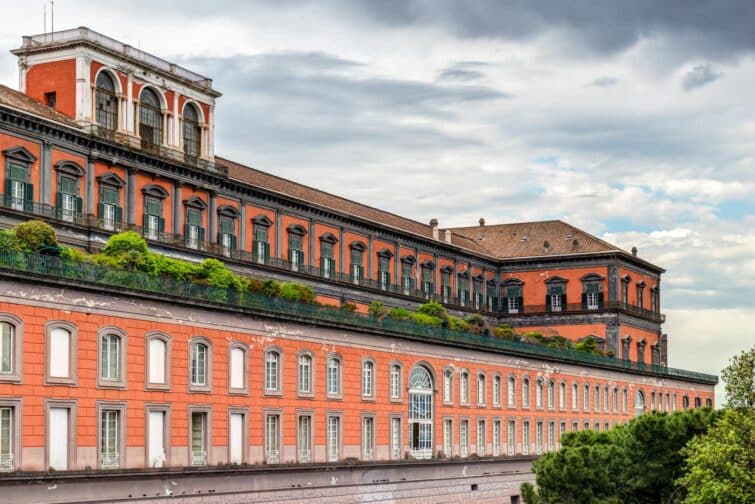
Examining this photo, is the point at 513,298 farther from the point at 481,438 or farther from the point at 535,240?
the point at 481,438

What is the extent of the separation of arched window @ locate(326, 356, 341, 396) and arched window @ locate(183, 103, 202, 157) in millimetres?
16775

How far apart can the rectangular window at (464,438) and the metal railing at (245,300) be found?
15.2 ft

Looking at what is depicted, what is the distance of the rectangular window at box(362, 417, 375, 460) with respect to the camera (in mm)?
64312

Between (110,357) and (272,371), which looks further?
(272,371)

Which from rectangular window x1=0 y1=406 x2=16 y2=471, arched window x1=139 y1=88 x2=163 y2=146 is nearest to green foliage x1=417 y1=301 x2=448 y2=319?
arched window x1=139 y1=88 x2=163 y2=146

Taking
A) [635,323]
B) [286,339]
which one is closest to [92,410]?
[286,339]

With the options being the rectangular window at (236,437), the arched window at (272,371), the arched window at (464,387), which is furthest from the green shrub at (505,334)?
the rectangular window at (236,437)

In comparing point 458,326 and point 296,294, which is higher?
point 296,294

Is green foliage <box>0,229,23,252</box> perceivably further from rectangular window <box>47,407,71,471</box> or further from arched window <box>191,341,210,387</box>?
arched window <box>191,341,210,387</box>

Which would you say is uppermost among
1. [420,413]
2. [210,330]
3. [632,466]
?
[210,330]

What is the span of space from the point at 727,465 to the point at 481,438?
97.7 feet

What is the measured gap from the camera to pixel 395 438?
67.8m

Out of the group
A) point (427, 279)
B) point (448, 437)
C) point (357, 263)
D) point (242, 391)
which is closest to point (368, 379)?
point (448, 437)

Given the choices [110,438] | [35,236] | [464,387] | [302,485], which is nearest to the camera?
[110,438]
